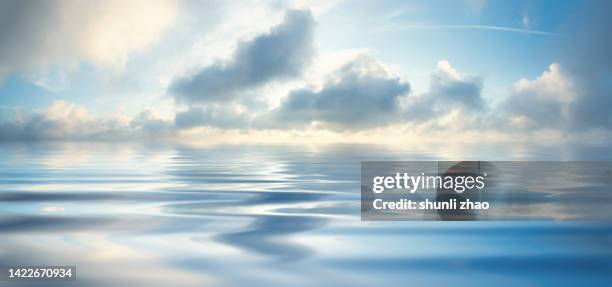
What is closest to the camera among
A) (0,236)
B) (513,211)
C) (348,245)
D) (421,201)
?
(348,245)

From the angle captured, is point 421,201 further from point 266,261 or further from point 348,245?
point 266,261

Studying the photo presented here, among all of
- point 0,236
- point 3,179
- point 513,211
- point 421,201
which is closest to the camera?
point 0,236

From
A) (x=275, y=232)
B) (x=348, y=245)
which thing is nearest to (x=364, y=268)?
(x=348, y=245)

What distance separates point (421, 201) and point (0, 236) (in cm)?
980

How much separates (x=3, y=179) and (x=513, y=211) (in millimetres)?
19205

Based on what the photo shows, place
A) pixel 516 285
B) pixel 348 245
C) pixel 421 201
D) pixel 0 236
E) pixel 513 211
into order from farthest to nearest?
pixel 421 201, pixel 513 211, pixel 0 236, pixel 348 245, pixel 516 285

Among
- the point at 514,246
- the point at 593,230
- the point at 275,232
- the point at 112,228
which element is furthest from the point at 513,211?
the point at 112,228

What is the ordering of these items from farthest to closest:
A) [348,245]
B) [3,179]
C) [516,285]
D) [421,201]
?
[3,179] < [421,201] < [348,245] < [516,285]

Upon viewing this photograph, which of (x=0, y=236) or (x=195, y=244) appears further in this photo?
(x=0, y=236)

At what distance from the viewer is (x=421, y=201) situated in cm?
1308

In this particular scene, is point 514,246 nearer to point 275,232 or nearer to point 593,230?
point 593,230

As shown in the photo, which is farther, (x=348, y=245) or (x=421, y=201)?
(x=421, y=201)

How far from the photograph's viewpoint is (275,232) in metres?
9.83

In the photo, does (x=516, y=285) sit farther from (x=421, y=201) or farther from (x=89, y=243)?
(x=89, y=243)
